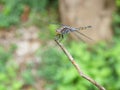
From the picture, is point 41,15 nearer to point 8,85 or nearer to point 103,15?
point 103,15

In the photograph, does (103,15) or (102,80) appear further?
(103,15)

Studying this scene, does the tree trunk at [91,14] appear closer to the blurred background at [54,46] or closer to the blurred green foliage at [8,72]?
the blurred background at [54,46]

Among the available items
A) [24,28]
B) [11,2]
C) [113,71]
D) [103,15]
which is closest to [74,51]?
[113,71]

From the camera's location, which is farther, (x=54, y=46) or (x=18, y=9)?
(x=18, y=9)

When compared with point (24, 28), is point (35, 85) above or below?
below

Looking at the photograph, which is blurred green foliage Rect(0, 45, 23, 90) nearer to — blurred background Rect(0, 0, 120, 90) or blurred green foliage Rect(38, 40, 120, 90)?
blurred background Rect(0, 0, 120, 90)

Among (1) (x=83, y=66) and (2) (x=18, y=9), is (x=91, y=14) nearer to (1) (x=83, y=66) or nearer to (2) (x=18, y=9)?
(1) (x=83, y=66)

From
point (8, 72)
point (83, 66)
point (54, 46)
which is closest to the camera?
point (83, 66)

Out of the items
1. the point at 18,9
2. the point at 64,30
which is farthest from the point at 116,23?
the point at 64,30
